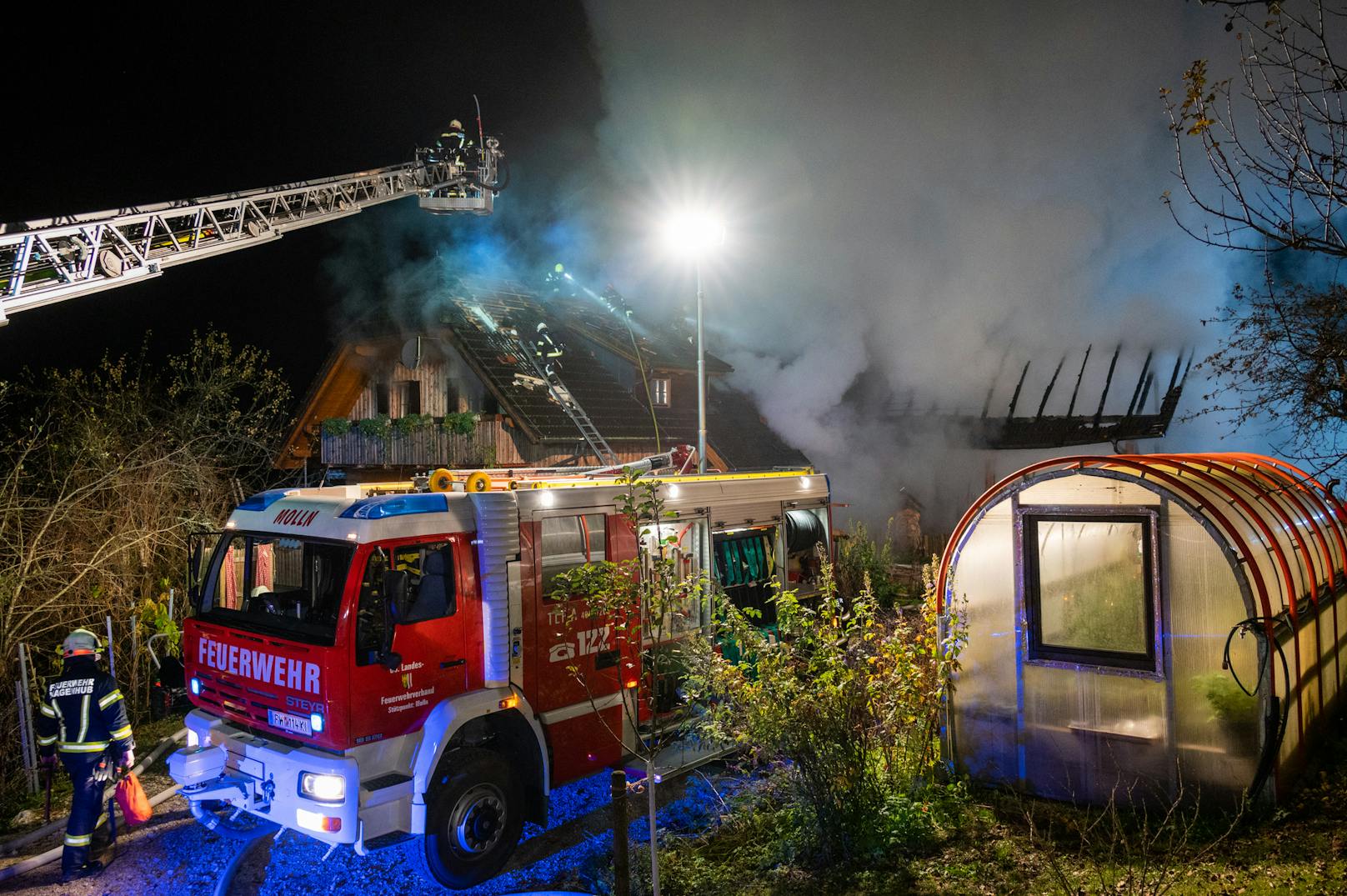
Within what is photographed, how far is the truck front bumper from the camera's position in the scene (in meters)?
5.52

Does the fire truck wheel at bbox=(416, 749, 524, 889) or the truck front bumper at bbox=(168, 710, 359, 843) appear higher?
the truck front bumper at bbox=(168, 710, 359, 843)

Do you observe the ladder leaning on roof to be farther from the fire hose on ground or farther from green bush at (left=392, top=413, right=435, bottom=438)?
the fire hose on ground

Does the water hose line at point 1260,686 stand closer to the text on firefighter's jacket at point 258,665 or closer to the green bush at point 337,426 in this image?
the text on firefighter's jacket at point 258,665

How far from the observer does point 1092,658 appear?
20.8 feet

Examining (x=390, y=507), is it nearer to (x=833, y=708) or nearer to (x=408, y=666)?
(x=408, y=666)

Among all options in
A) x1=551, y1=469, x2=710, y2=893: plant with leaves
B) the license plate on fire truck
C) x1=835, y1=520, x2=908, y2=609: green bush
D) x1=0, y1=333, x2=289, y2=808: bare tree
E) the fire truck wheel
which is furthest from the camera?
x1=835, y1=520, x2=908, y2=609: green bush

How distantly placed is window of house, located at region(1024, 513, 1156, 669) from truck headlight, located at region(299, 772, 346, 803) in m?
5.18

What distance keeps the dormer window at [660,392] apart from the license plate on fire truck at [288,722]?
17.8 meters

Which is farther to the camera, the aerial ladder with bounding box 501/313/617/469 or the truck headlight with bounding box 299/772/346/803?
the aerial ladder with bounding box 501/313/617/469

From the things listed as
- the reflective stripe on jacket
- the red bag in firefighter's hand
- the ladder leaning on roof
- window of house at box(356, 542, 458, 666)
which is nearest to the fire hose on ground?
the red bag in firefighter's hand

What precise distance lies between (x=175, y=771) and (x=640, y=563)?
3.62 m

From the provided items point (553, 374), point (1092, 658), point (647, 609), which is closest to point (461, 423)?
point (553, 374)

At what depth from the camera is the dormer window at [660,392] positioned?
23.5m

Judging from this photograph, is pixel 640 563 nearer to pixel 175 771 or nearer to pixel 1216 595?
pixel 175 771
